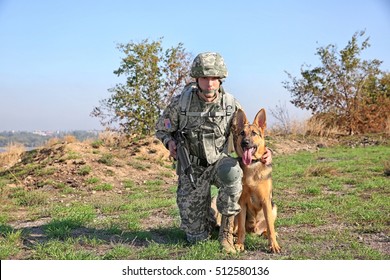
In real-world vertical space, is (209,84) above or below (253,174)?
above

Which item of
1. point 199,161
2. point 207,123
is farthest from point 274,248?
point 207,123

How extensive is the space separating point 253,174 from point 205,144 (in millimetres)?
702

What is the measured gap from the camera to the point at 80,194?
31.1 feet

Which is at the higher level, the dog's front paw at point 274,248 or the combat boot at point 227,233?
the combat boot at point 227,233

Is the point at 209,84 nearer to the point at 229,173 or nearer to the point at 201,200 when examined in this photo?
the point at 229,173

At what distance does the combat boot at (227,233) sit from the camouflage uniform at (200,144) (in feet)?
0.52

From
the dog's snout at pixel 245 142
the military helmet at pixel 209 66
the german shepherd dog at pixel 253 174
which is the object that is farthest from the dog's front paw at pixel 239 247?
the military helmet at pixel 209 66

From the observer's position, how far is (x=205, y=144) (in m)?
5.30

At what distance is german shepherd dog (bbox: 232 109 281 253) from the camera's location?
4906 mm

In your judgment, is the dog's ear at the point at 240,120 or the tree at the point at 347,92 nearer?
the dog's ear at the point at 240,120

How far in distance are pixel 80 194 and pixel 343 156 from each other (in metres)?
9.86

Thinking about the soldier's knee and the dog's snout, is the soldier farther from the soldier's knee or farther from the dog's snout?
the dog's snout

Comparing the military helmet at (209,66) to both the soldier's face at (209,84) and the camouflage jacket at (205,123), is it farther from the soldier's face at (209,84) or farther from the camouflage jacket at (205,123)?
the camouflage jacket at (205,123)

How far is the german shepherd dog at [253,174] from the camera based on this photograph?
4.91 meters
